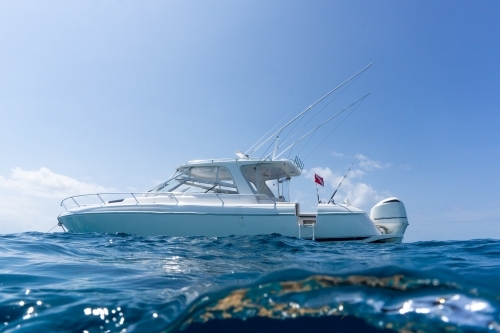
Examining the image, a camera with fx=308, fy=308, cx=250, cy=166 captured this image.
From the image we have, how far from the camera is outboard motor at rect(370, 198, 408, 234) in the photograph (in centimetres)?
1137

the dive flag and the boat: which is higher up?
the dive flag

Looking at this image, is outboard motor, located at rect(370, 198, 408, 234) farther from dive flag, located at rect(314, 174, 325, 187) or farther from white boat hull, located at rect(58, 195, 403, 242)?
dive flag, located at rect(314, 174, 325, 187)

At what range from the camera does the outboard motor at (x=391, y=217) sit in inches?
448

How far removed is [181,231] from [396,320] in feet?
30.2

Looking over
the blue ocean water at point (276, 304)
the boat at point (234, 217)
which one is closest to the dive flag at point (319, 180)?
the boat at point (234, 217)

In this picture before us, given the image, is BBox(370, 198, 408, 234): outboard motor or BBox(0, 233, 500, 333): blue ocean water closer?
BBox(0, 233, 500, 333): blue ocean water

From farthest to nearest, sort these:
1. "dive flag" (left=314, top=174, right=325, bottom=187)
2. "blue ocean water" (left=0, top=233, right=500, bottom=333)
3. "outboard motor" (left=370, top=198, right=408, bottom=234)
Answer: "dive flag" (left=314, top=174, right=325, bottom=187), "outboard motor" (left=370, top=198, right=408, bottom=234), "blue ocean water" (left=0, top=233, right=500, bottom=333)

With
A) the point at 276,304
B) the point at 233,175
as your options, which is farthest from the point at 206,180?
the point at 276,304

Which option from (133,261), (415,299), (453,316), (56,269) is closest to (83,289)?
(56,269)

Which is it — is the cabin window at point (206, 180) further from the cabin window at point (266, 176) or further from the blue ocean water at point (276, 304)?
the blue ocean water at point (276, 304)

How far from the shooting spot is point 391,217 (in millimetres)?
11539

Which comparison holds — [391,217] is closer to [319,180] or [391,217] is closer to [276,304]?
[319,180]

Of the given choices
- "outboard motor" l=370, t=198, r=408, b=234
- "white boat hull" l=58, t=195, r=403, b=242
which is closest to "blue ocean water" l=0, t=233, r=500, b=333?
"white boat hull" l=58, t=195, r=403, b=242

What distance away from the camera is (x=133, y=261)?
444 centimetres
